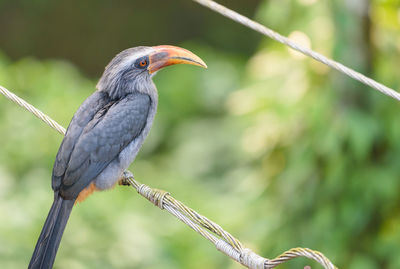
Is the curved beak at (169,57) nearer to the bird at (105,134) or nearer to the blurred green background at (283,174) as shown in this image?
the bird at (105,134)

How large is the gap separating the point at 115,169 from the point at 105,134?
26cm

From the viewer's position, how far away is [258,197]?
5180 mm

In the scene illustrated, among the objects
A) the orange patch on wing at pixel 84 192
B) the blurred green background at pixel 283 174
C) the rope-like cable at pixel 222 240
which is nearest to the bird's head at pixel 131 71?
the orange patch on wing at pixel 84 192

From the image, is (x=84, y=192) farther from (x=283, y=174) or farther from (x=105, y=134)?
(x=283, y=174)

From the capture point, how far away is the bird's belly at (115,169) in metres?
3.45

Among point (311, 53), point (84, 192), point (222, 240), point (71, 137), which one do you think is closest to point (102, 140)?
point (71, 137)

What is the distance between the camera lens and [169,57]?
138 inches

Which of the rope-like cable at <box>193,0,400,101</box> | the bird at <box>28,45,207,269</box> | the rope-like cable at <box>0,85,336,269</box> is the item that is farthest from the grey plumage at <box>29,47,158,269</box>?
the rope-like cable at <box>193,0,400,101</box>

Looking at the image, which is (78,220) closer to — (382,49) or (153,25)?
(382,49)

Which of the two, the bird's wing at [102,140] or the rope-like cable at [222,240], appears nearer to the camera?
the rope-like cable at [222,240]

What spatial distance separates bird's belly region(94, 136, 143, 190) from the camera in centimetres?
345

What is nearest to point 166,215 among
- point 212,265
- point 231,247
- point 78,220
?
point 212,265

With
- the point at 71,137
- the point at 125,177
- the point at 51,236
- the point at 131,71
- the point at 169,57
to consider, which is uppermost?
the point at 169,57

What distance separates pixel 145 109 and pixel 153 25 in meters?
7.03
